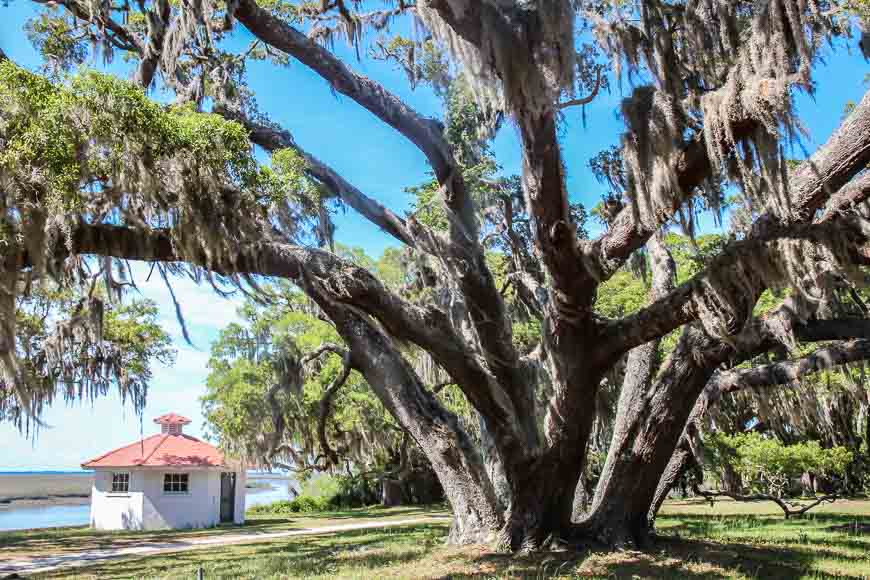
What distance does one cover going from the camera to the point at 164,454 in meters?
19.8

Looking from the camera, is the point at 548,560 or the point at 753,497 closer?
the point at 548,560

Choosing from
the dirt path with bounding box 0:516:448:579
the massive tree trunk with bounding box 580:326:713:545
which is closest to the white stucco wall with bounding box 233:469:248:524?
the dirt path with bounding box 0:516:448:579

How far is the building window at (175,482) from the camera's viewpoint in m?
19.3

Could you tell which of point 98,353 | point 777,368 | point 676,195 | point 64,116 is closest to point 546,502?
point 777,368

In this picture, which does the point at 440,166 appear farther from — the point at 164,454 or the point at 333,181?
the point at 164,454

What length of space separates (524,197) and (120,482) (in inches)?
674

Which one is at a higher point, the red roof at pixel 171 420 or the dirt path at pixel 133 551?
the red roof at pixel 171 420

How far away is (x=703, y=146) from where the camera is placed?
560 cm

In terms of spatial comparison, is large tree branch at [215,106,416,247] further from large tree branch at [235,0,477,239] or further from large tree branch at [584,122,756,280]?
large tree branch at [584,122,756,280]

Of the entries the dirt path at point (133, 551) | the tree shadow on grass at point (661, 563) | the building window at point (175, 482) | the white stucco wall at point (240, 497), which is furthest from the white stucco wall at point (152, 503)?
the tree shadow on grass at point (661, 563)

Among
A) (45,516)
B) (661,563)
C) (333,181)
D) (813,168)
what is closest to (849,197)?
(813,168)

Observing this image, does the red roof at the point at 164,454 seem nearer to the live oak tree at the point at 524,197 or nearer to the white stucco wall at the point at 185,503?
the white stucco wall at the point at 185,503

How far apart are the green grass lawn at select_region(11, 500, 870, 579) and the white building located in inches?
344

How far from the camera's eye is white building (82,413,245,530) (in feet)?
62.1
